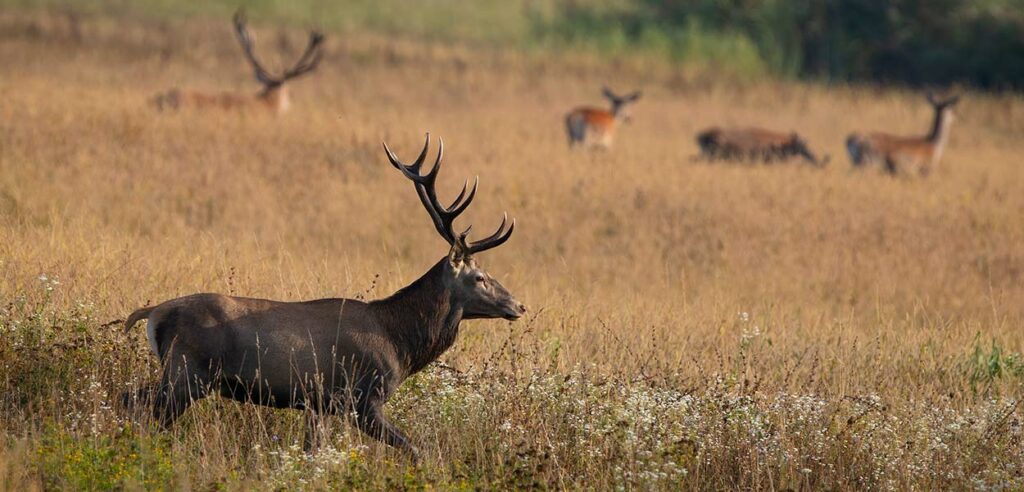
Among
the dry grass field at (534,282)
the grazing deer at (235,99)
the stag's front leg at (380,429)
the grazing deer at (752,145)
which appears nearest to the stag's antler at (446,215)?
the dry grass field at (534,282)

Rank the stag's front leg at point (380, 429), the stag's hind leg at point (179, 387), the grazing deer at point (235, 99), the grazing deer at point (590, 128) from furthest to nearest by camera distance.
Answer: the grazing deer at point (590, 128), the grazing deer at point (235, 99), the stag's front leg at point (380, 429), the stag's hind leg at point (179, 387)

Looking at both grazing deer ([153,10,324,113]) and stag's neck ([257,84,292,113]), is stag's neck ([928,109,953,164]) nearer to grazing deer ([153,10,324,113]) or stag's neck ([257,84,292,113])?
grazing deer ([153,10,324,113])

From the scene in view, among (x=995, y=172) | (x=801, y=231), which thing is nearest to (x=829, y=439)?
(x=801, y=231)

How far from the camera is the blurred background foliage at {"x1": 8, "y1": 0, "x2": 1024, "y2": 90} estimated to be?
3419 cm

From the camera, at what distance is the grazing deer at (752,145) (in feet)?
68.2

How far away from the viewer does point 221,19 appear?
36750 millimetres

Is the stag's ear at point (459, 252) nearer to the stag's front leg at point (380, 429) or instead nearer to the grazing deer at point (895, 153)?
the stag's front leg at point (380, 429)

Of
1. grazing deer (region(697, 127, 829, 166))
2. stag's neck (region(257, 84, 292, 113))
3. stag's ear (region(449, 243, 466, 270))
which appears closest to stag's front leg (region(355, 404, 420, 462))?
stag's ear (region(449, 243, 466, 270))

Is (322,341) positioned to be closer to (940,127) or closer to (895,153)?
(895,153)

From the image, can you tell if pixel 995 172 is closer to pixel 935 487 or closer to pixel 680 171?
pixel 680 171

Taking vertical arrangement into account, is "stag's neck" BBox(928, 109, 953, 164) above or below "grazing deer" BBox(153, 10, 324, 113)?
below

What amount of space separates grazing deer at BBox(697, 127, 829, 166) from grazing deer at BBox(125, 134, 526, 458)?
13388 millimetres

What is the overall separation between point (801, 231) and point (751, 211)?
823 mm

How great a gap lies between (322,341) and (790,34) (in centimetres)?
3163
